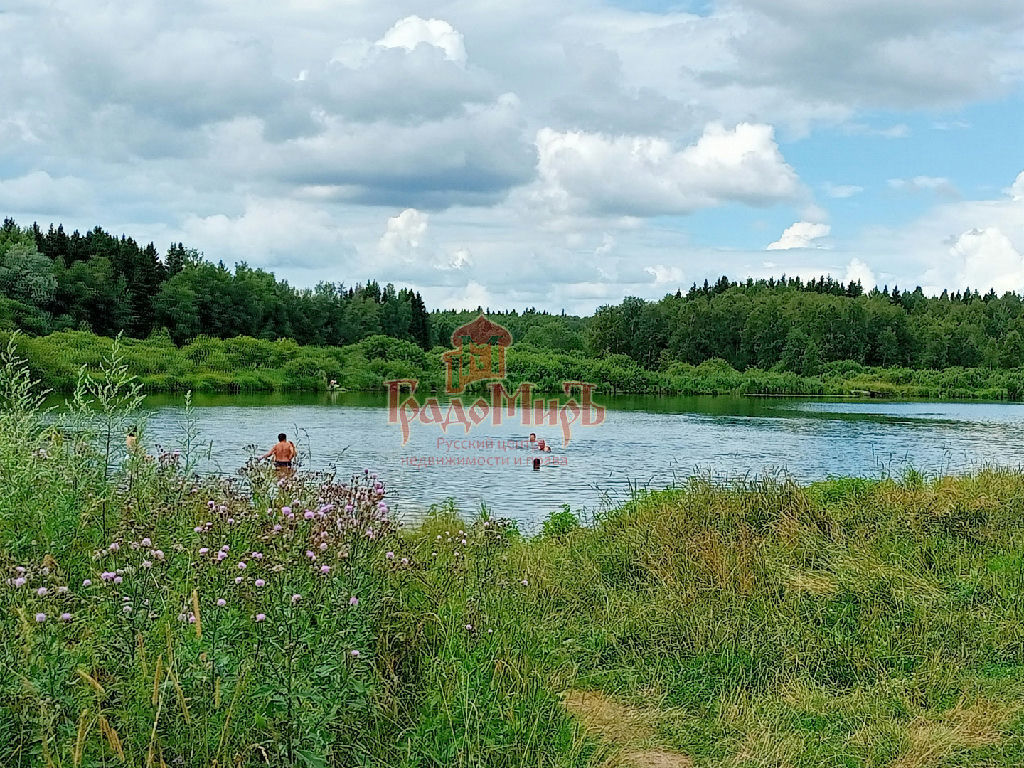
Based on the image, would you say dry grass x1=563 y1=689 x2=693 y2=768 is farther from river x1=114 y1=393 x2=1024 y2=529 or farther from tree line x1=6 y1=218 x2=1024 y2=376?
tree line x1=6 y1=218 x2=1024 y2=376

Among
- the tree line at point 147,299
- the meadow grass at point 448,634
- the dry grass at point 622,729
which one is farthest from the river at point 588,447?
the tree line at point 147,299

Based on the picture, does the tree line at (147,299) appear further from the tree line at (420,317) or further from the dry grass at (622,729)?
the dry grass at (622,729)

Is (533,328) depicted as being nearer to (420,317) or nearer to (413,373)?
(420,317)

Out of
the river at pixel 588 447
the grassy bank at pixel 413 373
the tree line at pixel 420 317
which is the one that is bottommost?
the river at pixel 588 447

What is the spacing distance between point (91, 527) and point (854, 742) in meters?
4.67

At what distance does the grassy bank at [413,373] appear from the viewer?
7406cm

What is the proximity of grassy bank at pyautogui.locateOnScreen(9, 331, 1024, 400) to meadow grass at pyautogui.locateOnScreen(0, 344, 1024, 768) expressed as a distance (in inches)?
2494

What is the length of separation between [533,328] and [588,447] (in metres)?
116

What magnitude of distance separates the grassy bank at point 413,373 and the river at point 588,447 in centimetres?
1548

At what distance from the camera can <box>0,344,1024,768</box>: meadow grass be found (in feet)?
12.3

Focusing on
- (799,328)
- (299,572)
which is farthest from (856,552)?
(799,328)

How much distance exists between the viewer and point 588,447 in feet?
115

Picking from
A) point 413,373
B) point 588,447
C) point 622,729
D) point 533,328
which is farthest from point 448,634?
point 533,328

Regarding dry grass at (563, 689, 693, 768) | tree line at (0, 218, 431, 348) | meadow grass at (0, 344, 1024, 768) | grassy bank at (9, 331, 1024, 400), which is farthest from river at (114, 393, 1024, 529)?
tree line at (0, 218, 431, 348)
